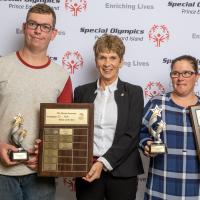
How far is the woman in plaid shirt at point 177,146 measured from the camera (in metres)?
1.67

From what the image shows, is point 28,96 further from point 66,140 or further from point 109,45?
point 109,45

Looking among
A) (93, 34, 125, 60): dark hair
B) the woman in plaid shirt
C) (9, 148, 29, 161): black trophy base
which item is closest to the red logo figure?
the woman in plaid shirt

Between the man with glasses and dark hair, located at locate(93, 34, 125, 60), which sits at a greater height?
dark hair, located at locate(93, 34, 125, 60)

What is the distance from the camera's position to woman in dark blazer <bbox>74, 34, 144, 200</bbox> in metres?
1.68

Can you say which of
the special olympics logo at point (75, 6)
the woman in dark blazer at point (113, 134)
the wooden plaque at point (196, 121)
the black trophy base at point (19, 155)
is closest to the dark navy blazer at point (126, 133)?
the woman in dark blazer at point (113, 134)

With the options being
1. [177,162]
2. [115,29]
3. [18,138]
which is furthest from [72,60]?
[177,162]

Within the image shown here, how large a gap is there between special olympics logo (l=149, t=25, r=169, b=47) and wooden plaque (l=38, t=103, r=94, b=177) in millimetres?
779

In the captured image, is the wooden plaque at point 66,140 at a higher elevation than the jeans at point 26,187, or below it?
higher

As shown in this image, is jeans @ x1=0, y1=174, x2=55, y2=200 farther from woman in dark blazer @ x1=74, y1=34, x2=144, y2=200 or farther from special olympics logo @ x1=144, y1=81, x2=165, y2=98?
special olympics logo @ x1=144, y1=81, x2=165, y2=98

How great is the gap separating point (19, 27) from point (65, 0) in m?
0.31

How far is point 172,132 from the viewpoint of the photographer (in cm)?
169

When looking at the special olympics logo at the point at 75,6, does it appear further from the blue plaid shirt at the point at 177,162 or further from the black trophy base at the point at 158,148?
the black trophy base at the point at 158,148

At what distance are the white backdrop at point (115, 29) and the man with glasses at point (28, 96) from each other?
0.50 meters

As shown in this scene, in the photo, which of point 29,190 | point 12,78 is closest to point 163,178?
point 29,190
